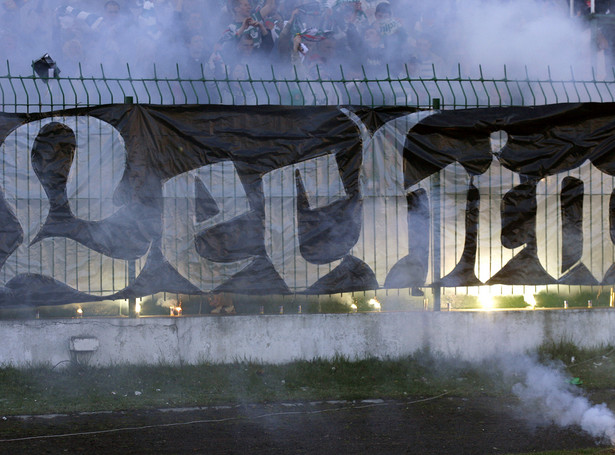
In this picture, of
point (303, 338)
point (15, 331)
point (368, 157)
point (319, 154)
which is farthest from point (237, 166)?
point (15, 331)

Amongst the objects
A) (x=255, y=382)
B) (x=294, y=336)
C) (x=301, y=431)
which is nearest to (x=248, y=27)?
(x=294, y=336)

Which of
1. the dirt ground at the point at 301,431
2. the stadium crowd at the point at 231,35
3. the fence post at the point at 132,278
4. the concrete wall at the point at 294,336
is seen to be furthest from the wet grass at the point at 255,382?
the stadium crowd at the point at 231,35

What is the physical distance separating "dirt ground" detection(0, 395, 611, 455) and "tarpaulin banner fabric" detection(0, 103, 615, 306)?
4.86 ft

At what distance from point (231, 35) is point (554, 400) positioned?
6.46 metres

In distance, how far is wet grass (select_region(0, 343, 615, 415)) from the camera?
5953 millimetres

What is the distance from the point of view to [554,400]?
19.6 feet

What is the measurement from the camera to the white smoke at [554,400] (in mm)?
5254

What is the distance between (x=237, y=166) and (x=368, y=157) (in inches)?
49.8

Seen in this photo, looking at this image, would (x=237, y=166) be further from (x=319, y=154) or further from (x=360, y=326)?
(x=360, y=326)

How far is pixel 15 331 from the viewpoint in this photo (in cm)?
646

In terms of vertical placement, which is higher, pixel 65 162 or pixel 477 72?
pixel 477 72

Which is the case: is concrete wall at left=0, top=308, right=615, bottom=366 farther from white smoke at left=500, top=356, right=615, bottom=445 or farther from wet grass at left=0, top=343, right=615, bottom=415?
white smoke at left=500, top=356, right=615, bottom=445

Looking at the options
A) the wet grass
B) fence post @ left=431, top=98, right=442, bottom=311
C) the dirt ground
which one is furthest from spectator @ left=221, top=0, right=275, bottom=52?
the dirt ground

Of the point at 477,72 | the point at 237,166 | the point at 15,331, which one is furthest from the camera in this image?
the point at 477,72
